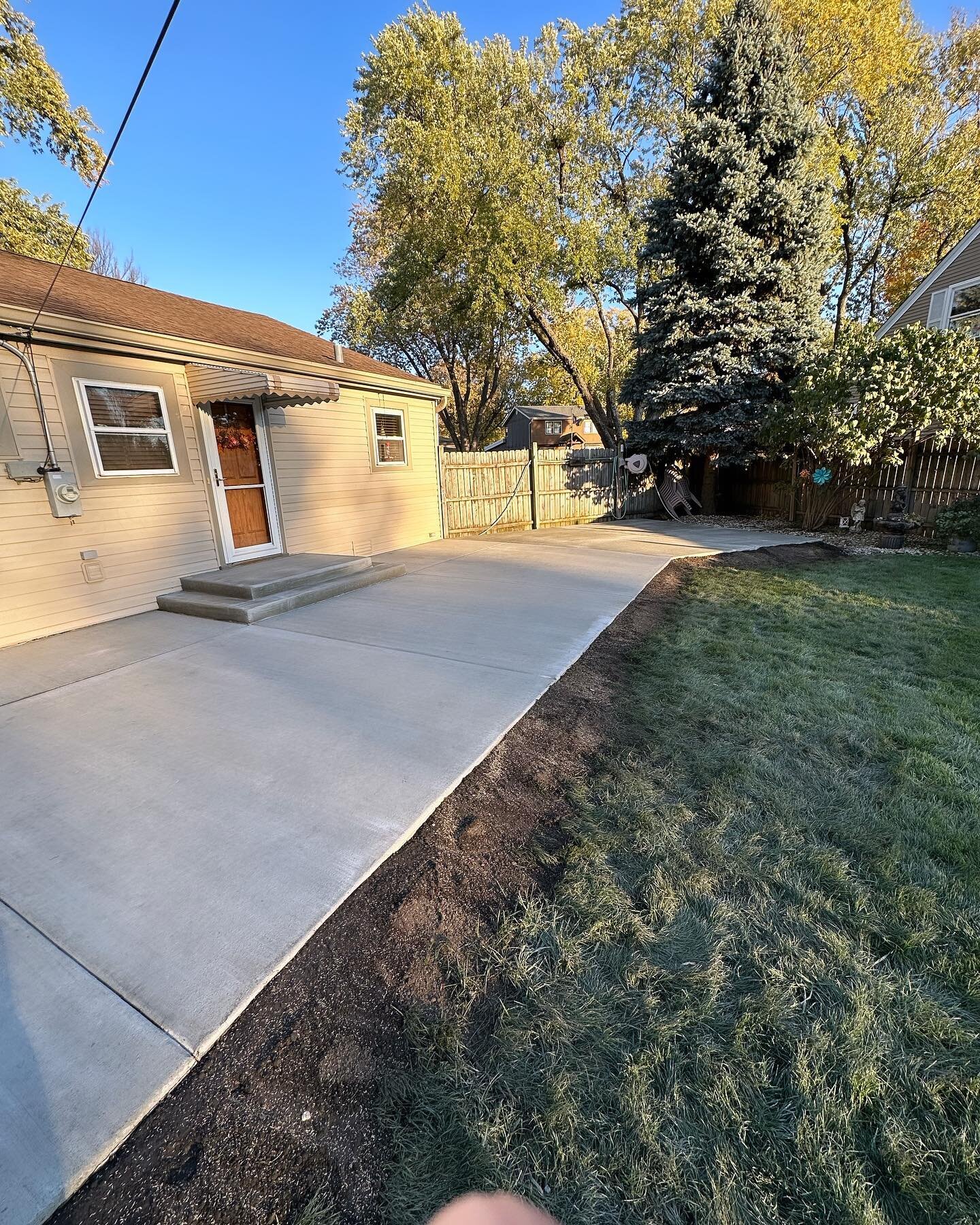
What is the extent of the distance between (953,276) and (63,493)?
49.6ft

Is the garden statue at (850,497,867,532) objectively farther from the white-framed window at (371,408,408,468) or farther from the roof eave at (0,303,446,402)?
the roof eave at (0,303,446,402)

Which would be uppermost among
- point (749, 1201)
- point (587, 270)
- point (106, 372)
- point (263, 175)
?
point (263, 175)

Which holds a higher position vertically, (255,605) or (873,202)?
(873,202)

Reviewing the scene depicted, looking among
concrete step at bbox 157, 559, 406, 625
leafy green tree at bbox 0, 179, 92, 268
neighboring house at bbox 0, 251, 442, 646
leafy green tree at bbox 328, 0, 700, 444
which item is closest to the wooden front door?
neighboring house at bbox 0, 251, 442, 646

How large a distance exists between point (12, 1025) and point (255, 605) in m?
3.87

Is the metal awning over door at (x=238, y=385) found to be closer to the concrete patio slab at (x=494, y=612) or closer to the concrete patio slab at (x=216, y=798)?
the concrete patio slab at (x=494, y=612)

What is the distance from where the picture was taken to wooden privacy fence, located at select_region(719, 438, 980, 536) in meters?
8.34

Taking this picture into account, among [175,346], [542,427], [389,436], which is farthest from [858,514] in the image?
[542,427]

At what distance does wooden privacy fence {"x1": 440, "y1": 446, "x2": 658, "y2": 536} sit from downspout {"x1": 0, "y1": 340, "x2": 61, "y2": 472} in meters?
6.19

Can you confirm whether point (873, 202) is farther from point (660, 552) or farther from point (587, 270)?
point (660, 552)

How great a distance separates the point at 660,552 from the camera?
26.8 feet

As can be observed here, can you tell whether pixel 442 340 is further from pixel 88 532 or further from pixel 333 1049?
pixel 333 1049

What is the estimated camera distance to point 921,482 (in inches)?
350

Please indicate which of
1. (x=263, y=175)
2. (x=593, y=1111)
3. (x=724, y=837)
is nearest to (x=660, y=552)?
(x=724, y=837)
